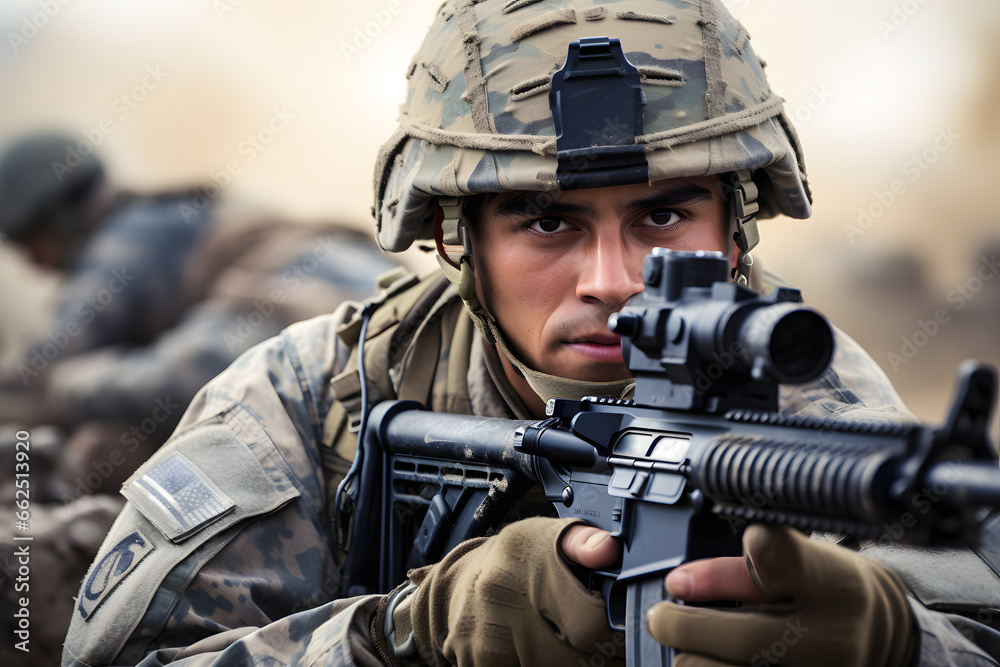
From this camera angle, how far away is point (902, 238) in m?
4.67

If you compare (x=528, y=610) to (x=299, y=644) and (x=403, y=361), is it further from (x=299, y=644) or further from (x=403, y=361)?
(x=403, y=361)

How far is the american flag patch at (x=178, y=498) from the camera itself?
268 centimetres

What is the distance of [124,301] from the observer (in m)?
5.11

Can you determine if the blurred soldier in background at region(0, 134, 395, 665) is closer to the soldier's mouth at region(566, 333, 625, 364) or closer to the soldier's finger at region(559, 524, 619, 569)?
the soldier's mouth at region(566, 333, 625, 364)

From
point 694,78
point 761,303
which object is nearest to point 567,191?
point 694,78

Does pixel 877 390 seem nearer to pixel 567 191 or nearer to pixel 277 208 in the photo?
pixel 567 191

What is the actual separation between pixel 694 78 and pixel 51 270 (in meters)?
4.02

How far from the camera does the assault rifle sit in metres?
1.27

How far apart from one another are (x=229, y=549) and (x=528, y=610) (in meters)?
1.18
